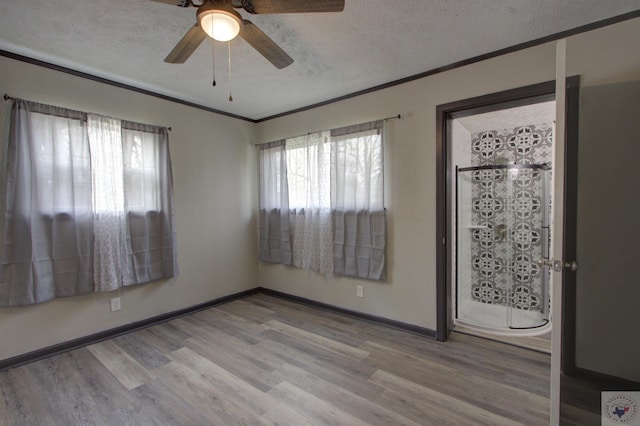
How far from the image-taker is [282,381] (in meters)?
2.11

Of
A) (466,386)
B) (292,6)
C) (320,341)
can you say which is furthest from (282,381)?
(292,6)

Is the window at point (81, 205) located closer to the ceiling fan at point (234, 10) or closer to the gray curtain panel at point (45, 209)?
the gray curtain panel at point (45, 209)

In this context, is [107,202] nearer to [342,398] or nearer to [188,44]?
[188,44]

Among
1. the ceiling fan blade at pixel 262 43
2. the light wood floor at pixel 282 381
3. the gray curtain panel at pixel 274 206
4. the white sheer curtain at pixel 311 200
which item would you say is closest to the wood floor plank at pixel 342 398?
the light wood floor at pixel 282 381

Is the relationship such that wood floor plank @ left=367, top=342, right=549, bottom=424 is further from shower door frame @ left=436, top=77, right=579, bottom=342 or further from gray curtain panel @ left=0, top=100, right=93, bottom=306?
gray curtain panel @ left=0, top=100, right=93, bottom=306

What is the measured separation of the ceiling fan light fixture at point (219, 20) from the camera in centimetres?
136

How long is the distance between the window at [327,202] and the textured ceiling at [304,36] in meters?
0.71

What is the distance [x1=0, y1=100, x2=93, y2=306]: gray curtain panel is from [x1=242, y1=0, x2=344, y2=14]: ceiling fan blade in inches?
85.5

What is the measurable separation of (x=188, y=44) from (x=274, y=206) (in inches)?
96.9

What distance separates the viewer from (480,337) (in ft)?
9.02

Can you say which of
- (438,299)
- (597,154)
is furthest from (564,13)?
(438,299)

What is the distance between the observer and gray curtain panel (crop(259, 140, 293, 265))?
3811mm

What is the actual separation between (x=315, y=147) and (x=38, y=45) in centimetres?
249

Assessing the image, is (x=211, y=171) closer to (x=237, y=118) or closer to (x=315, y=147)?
(x=237, y=118)
